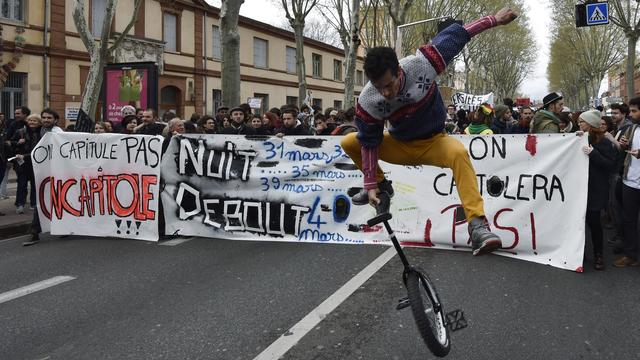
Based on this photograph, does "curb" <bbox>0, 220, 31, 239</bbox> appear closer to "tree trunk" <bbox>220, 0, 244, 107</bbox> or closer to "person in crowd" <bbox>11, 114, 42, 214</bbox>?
"person in crowd" <bbox>11, 114, 42, 214</bbox>

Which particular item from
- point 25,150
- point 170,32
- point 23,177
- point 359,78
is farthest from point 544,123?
point 359,78

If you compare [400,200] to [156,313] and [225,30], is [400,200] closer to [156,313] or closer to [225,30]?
[156,313]

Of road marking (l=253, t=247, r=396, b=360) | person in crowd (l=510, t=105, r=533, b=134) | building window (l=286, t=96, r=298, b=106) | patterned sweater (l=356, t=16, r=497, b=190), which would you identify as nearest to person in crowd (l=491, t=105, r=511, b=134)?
person in crowd (l=510, t=105, r=533, b=134)

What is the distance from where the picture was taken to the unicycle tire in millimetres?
3180

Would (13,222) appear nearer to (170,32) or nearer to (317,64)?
(170,32)

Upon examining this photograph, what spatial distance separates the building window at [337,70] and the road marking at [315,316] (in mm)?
42114

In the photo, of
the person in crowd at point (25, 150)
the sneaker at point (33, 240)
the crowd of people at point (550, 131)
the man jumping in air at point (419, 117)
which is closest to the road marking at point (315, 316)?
the man jumping in air at point (419, 117)

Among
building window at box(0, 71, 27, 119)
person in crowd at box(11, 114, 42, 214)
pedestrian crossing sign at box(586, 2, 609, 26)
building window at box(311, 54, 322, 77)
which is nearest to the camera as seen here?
person in crowd at box(11, 114, 42, 214)

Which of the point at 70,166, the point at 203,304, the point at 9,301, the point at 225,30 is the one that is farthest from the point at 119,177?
the point at 225,30

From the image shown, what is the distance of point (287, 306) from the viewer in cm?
462

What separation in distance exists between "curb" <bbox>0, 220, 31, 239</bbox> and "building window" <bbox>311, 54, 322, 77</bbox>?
3580 centimetres

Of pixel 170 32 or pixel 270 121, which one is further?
pixel 170 32

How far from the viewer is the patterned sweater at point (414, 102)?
11.4 feet

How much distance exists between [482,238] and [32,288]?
4.38m
